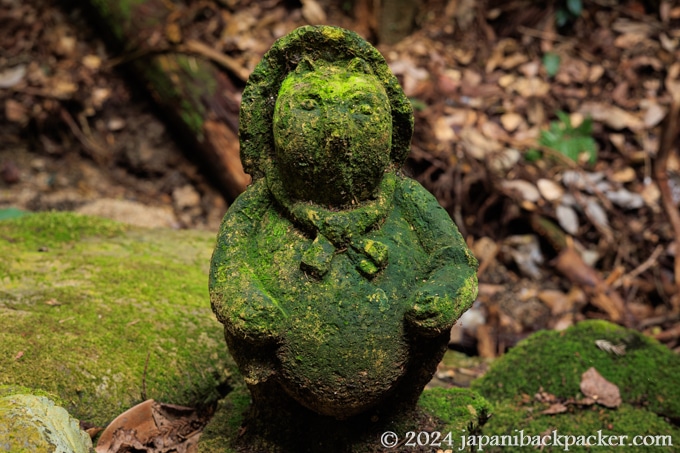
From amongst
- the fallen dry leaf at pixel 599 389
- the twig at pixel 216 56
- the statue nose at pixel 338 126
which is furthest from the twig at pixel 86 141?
the fallen dry leaf at pixel 599 389

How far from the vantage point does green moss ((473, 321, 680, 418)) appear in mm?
3217

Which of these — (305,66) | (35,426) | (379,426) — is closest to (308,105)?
(305,66)

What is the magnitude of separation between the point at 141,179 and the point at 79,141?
67cm

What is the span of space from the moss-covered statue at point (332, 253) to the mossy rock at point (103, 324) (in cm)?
69

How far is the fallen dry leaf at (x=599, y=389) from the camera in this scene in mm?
3174

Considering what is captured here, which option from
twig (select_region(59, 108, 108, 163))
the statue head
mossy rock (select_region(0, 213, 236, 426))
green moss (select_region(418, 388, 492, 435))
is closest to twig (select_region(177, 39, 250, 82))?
twig (select_region(59, 108, 108, 163))

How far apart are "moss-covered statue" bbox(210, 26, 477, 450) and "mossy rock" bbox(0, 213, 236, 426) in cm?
69

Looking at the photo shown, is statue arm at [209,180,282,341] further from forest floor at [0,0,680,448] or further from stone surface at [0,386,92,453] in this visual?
forest floor at [0,0,680,448]

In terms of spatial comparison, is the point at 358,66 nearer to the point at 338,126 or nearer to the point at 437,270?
the point at 338,126

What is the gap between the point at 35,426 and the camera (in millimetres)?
1991

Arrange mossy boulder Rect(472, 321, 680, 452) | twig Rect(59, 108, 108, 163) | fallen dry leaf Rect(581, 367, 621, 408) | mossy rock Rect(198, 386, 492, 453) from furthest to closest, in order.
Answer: twig Rect(59, 108, 108, 163) < fallen dry leaf Rect(581, 367, 621, 408) < mossy boulder Rect(472, 321, 680, 452) < mossy rock Rect(198, 386, 492, 453)

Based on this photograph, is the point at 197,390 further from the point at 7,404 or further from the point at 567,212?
the point at 567,212

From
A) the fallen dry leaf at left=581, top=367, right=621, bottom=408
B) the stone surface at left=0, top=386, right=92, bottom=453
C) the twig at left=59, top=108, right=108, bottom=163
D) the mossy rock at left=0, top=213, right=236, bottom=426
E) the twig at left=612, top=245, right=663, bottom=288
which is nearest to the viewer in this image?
the stone surface at left=0, top=386, right=92, bottom=453

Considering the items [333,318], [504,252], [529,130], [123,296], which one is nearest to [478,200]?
[504,252]
